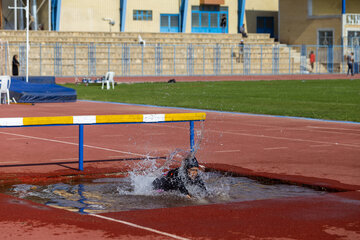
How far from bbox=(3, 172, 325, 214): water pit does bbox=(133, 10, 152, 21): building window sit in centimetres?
6309

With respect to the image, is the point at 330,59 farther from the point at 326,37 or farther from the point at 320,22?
the point at 320,22

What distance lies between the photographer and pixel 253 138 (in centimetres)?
1661

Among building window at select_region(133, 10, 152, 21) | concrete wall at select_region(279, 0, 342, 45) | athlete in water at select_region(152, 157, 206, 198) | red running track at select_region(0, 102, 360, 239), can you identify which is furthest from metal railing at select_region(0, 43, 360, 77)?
athlete in water at select_region(152, 157, 206, 198)

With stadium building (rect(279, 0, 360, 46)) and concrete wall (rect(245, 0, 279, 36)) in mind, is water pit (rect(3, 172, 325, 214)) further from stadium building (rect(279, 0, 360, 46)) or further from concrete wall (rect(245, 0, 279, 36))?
concrete wall (rect(245, 0, 279, 36))

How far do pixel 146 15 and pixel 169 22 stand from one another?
2.71 m

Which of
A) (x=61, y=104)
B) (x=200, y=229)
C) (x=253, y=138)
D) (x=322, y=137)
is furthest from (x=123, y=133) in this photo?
(x=61, y=104)

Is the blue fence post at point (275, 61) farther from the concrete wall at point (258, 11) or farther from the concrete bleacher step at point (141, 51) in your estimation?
the concrete wall at point (258, 11)

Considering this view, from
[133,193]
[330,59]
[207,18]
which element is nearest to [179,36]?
[207,18]

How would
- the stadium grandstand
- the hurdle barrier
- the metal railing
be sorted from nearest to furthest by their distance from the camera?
the hurdle barrier
the metal railing
the stadium grandstand

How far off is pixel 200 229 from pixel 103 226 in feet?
3.17

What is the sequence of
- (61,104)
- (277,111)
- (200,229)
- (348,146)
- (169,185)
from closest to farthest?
(200,229) < (169,185) < (348,146) < (277,111) < (61,104)

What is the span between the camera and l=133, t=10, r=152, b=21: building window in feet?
241

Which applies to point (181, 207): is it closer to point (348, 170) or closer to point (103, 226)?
point (103, 226)

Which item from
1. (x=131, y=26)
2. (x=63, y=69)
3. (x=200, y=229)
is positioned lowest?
(x=200, y=229)
